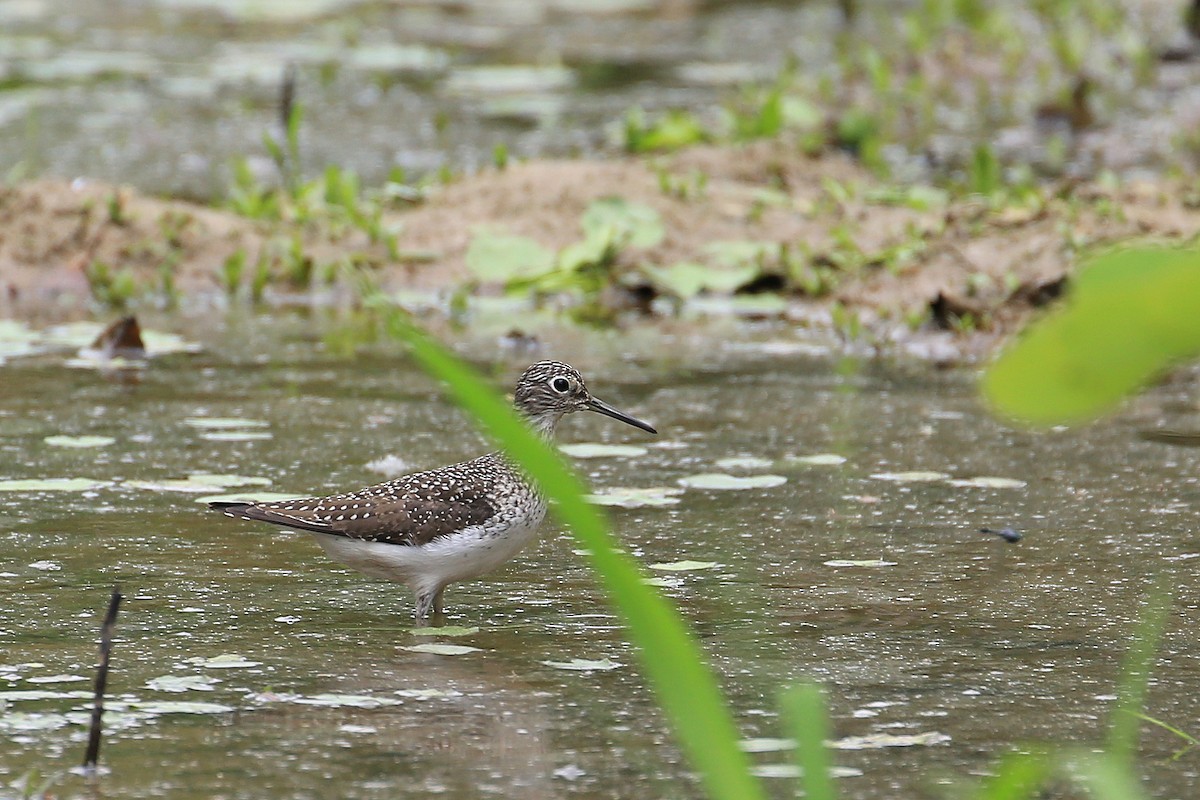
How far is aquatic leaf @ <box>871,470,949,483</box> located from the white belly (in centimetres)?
213

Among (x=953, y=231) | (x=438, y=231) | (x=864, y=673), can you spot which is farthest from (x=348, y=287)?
(x=864, y=673)

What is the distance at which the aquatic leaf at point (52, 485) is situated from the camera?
660cm

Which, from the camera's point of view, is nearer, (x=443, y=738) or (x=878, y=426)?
(x=443, y=738)

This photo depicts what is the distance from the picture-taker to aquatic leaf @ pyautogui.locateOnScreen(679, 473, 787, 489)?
7.00 m

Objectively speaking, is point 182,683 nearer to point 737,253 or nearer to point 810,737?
point 810,737

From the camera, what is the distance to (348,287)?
1091cm

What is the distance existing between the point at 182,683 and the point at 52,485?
2190mm

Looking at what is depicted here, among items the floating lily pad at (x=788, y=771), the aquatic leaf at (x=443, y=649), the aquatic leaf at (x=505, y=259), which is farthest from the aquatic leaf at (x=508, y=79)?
the floating lily pad at (x=788, y=771)

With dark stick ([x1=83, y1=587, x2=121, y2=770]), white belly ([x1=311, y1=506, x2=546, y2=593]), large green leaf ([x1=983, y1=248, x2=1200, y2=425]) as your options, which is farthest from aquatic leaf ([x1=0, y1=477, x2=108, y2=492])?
large green leaf ([x1=983, y1=248, x2=1200, y2=425])

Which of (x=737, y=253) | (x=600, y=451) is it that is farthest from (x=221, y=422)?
(x=737, y=253)

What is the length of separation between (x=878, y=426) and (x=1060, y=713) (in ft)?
11.5

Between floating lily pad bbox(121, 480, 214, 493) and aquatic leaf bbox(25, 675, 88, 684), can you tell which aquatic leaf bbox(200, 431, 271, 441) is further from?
aquatic leaf bbox(25, 675, 88, 684)

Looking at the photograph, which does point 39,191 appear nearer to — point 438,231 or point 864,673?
point 438,231

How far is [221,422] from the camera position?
7.79 meters
